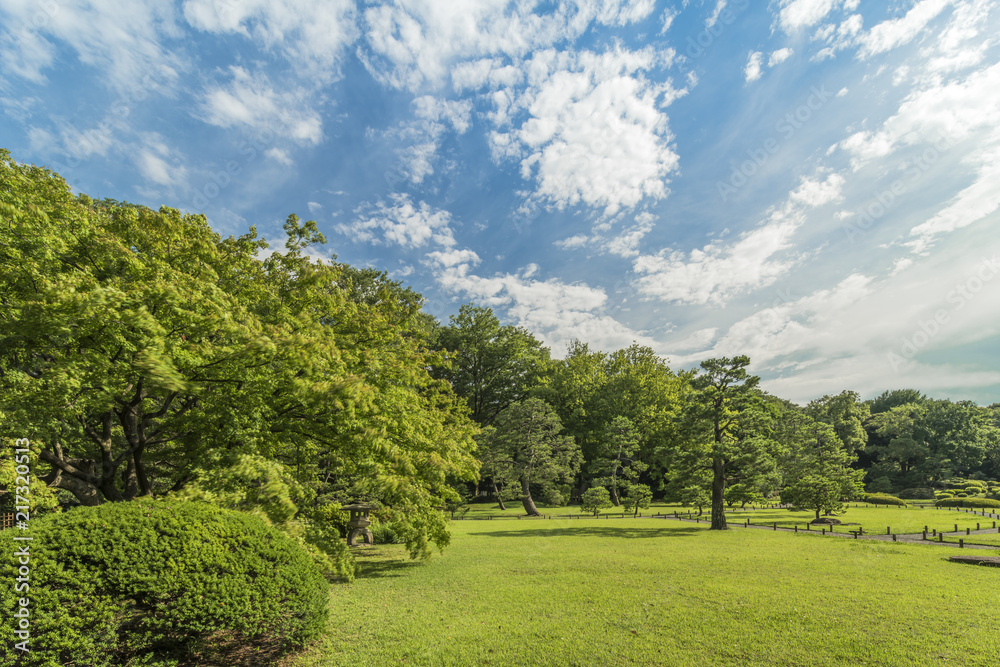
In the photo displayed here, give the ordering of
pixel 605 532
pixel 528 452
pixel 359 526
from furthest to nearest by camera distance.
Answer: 1. pixel 528 452
2. pixel 605 532
3. pixel 359 526

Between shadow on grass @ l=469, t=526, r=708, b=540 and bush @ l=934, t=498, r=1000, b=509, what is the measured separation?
35.5 metres

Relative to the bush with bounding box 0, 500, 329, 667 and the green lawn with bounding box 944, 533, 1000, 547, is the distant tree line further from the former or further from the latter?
the bush with bounding box 0, 500, 329, 667

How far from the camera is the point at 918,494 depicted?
48750 millimetres

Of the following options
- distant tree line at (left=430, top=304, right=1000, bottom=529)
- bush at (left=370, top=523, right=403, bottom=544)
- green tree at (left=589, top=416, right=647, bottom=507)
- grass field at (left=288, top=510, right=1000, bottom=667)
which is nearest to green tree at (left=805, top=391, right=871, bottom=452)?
distant tree line at (left=430, top=304, right=1000, bottom=529)

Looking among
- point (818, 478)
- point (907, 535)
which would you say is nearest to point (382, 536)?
point (907, 535)

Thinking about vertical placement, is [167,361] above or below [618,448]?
above

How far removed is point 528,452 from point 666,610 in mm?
26703

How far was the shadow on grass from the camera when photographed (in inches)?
846

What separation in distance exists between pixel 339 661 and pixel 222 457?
4015 millimetres

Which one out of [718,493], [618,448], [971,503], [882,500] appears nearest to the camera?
[718,493]

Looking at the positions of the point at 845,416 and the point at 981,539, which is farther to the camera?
the point at 845,416

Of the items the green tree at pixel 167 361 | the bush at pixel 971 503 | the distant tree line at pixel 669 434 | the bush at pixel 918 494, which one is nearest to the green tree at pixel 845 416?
the distant tree line at pixel 669 434

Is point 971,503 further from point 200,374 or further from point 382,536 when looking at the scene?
point 200,374

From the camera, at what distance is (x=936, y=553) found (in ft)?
50.9
